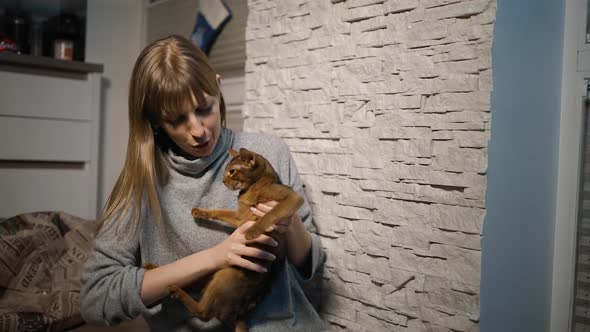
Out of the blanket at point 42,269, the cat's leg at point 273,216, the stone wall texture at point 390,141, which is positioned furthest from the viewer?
the blanket at point 42,269

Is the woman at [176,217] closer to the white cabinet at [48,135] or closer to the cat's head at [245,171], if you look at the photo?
the cat's head at [245,171]

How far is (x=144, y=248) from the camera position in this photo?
104cm

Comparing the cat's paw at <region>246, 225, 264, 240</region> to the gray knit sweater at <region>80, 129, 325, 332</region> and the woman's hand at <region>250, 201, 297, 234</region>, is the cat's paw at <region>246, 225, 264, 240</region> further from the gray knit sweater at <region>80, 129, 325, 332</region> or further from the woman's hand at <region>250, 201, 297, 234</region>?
the gray knit sweater at <region>80, 129, 325, 332</region>

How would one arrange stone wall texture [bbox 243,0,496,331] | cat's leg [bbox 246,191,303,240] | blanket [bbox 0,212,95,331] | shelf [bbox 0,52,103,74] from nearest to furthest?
cat's leg [bbox 246,191,303,240] → stone wall texture [bbox 243,0,496,331] → blanket [bbox 0,212,95,331] → shelf [bbox 0,52,103,74]

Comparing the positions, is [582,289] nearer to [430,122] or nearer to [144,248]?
[430,122]

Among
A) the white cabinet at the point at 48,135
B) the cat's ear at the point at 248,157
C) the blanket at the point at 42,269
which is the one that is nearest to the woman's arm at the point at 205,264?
the cat's ear at the point at 248,157

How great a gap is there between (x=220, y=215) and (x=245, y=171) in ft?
0.48

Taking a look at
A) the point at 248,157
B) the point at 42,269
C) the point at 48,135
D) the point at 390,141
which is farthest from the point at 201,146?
the point at 48,135

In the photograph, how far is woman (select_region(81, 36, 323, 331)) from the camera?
916mm

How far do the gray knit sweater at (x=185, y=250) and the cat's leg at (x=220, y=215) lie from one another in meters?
0.07

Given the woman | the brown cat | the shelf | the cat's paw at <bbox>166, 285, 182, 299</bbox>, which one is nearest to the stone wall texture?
the woman

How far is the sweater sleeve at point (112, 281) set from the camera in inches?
36.2

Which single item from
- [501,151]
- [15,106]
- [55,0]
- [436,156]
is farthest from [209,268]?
[55,0]

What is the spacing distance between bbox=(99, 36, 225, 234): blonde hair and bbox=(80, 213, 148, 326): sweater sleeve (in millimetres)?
42
